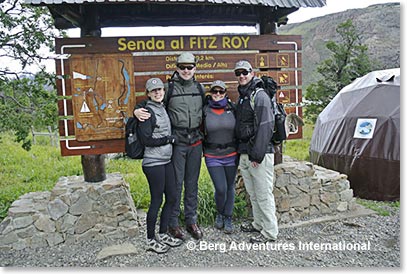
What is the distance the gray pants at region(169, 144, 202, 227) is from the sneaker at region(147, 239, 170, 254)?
1.14 ft

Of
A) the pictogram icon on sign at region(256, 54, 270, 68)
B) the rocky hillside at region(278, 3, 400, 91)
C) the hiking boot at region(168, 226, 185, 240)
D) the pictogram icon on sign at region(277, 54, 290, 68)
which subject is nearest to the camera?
the hiking boot at region(168, 226, 185, 240)

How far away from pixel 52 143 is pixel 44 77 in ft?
33.0

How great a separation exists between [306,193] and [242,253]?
1907 mm

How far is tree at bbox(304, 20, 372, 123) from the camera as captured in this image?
14141mm

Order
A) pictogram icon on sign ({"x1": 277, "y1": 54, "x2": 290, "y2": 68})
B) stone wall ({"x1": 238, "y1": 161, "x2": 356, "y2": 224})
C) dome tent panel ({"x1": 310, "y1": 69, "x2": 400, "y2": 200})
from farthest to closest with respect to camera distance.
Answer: dome tent panel ({"x1": 310, "y1": 69, "x2": 400, "y2": 200})
stone wall ({"x1": 238, "y1": 161, "x2": 356, "y2": 224})
pictogram icon on sign ({"x1": 277, "y1": 54, "x2": 290, "y2": 68})

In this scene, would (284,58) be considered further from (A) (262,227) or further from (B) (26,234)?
(B) (26,234)

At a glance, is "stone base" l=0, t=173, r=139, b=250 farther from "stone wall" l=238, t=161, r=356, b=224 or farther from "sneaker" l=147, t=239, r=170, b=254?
"stone wall" l=238, t=161, r=356, b=224

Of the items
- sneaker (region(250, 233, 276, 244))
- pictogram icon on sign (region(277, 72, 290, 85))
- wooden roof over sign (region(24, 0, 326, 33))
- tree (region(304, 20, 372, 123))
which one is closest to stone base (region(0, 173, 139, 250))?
sneaker (region(250, 233, 276, 244))

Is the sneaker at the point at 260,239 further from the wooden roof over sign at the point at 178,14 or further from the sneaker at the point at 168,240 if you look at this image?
the wooden roof over sign at the point at 178,14

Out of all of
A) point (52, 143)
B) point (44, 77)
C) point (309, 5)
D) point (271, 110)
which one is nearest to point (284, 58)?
point (309, 5)

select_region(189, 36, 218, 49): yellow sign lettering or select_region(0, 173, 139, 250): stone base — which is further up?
select_region(189, 36, 218, 49): yellow sign lettering

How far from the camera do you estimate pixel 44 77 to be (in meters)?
5.84

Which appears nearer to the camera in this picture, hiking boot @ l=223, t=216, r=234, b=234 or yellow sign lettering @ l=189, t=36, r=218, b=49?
hiking boot @ l=223, t=216, r=234, b=234

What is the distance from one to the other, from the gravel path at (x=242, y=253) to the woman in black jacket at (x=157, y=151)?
43 centimetres
